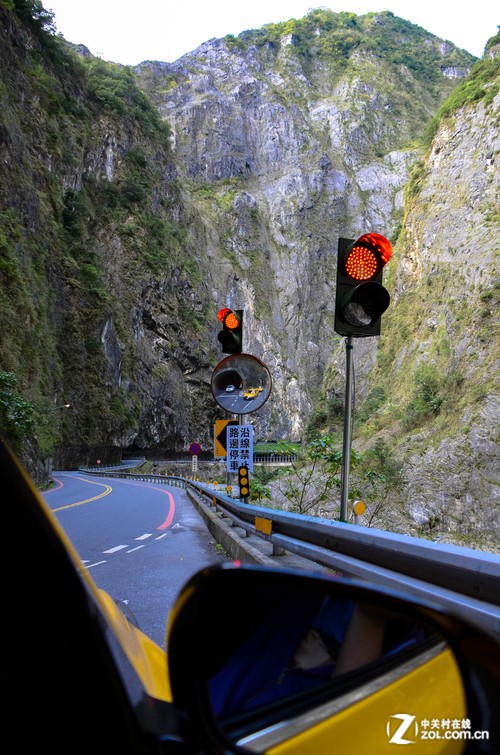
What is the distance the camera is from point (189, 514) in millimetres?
15633

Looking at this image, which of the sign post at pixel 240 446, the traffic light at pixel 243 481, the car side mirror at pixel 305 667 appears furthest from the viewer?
the sign post at pixel 240 446

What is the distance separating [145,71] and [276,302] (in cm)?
5664

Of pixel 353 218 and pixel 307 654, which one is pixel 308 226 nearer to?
pixel 353 218

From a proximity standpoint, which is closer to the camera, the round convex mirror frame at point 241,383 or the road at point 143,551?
the road at point 143,551

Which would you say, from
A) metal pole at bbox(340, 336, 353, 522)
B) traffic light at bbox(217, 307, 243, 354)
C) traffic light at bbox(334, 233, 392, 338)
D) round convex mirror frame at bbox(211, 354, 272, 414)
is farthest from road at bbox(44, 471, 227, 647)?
traffic light at bbox(217, 307, 243, 354)

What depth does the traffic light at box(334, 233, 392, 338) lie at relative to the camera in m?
4.64

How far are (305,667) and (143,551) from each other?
799cm

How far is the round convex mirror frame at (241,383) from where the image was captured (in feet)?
26.4

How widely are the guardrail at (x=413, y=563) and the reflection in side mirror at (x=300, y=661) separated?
158mm

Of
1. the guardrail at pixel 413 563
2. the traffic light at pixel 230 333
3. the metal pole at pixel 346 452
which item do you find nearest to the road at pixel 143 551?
the guardrail at pixel 413 563

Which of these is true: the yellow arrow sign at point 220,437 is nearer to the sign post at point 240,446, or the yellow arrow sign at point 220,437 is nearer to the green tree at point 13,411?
the sign post at point 240,446

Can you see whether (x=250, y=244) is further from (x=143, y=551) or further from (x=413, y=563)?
(x=413, y=563)

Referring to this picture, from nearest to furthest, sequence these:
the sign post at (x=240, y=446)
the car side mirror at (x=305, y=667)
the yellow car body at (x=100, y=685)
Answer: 1. the yellow car body at (x=100, y=685)
2. the car side mirror at (x=305, y=667)
3. the sign post at (x=240, y=446)

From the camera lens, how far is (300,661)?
41.1 inches
